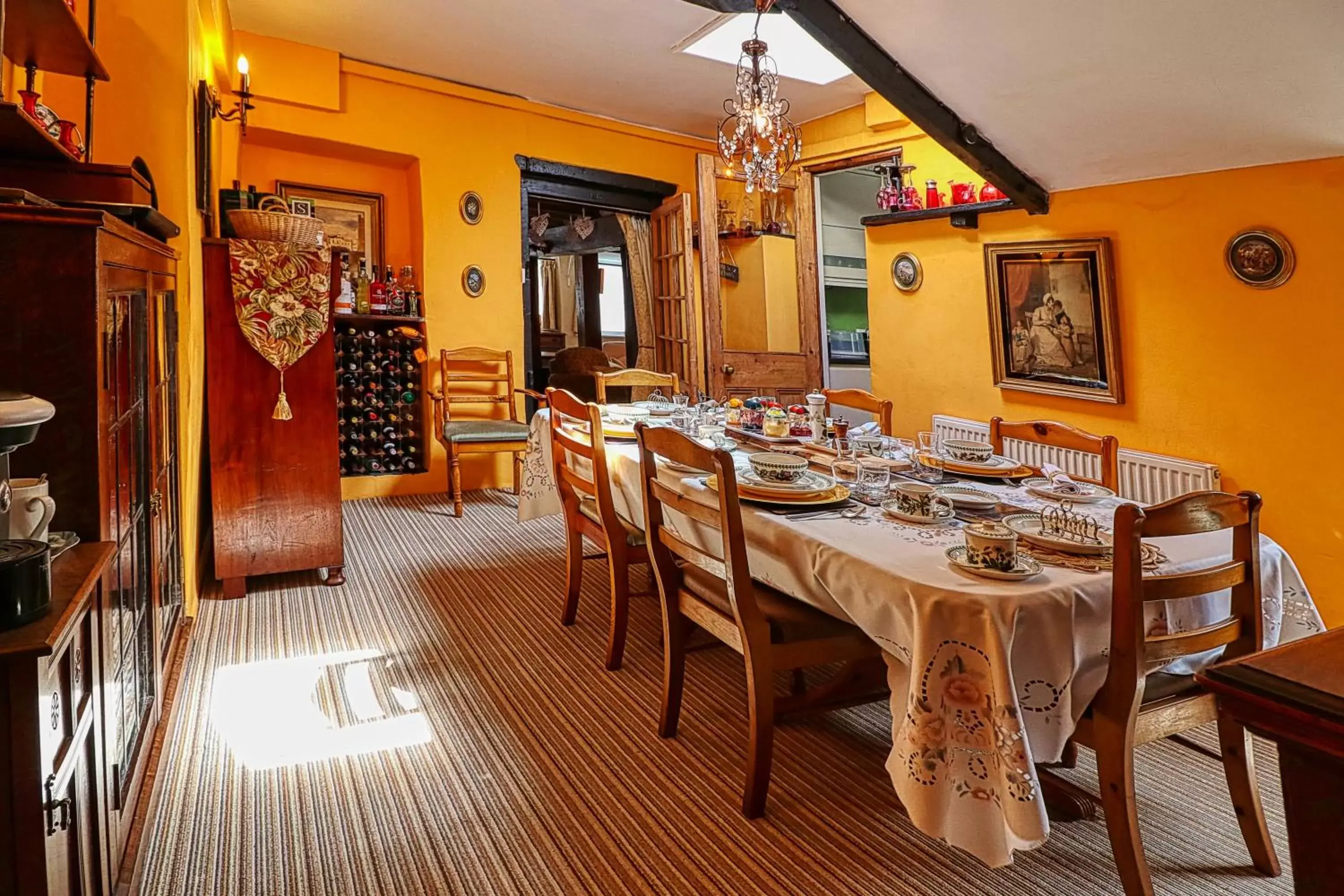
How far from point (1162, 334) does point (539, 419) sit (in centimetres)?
286

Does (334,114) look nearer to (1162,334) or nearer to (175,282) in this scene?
(175,282)

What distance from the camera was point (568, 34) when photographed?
4480mm

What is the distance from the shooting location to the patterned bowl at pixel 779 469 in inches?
76.1

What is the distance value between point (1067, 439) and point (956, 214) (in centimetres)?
251

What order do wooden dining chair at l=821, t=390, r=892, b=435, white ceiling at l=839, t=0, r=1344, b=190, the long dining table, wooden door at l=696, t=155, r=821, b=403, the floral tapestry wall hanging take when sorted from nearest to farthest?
1. the long dining table
2. white ceiling at l=839, t=0, r=1344, b=190
3. wooden dining chair at l=821, t=390, r=892, b=435
4. the floral tapestry wall hanging
5. wooden door at l=696, t=155, r=821, b=403

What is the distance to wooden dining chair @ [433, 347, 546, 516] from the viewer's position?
485 cm

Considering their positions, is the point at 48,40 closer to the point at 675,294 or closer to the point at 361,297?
the point at 361,297

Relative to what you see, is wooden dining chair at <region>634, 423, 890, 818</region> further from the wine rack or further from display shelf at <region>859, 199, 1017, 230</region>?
the wine rack

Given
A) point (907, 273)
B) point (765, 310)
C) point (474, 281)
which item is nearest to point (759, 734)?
point (907, 273)

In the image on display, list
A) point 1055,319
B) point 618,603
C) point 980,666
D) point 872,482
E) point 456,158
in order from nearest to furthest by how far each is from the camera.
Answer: point 980,666 → point 872,482 → point 618,603 → point 1055,319 → point 456,158

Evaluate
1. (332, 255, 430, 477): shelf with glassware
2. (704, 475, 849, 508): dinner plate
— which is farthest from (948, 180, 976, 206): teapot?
(332, 255, 430, 477): shelf with glassware

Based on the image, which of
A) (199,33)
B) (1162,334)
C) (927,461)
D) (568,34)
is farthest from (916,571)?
(568,34)

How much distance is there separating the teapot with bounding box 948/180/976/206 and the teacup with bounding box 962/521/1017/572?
11.4ft

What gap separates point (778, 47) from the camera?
15.2 ft
